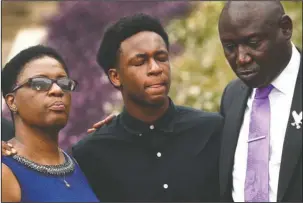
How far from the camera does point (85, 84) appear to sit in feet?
33.6

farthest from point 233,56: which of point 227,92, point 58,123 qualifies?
point 58,123

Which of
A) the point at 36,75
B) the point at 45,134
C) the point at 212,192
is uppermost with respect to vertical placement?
the point at 36,75

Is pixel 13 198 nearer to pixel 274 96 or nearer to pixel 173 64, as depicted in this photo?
pixel 274 96

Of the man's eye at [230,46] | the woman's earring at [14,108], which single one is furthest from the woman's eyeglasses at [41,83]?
the man's eye at [230,46]

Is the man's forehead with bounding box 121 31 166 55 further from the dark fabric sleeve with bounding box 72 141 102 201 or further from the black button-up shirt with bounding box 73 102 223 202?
the dark fabric sleeve with bounding box 72 141 102 201

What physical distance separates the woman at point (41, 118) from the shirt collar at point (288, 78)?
1.19 metres

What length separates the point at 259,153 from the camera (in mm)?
5586

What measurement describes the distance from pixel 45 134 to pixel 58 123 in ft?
0.39

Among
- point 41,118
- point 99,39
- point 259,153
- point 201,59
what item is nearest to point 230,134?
point 259,153

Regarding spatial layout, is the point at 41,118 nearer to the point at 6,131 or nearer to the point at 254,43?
the point at 6,131

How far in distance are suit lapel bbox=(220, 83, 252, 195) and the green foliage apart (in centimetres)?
293

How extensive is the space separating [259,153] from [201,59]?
4.28 m

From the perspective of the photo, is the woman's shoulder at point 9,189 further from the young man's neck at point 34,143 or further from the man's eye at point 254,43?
the man's eye at point 254,43

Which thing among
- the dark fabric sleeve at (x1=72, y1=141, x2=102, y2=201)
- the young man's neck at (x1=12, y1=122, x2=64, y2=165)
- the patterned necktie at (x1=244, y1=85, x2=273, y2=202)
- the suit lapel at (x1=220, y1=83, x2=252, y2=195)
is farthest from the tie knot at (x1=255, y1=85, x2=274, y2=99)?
the young man's neck at (x1=12, y1=122, x2=64, y2=165)
